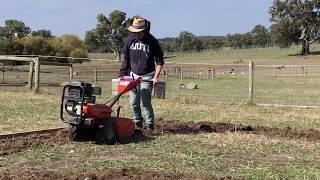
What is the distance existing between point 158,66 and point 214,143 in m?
1.69

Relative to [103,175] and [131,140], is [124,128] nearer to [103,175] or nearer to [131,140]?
[131,140]

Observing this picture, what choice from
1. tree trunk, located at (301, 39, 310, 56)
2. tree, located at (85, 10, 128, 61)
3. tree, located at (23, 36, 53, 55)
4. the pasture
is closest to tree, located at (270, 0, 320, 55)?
tree trunk, located at (301, 39, 310, 56)

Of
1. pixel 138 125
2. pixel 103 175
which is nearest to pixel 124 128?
pixel 138 125

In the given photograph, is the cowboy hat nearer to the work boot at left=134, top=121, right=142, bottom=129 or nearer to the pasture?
the work boot at left=134, top=121, right=142, bottom=129

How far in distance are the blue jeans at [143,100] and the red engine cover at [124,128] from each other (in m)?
0.73

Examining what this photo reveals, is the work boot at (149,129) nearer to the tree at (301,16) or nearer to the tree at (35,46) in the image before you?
the tree at (35,46)

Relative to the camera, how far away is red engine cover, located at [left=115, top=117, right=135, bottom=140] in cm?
888

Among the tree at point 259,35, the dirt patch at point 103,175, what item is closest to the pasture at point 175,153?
the dirt patch at point 103,175

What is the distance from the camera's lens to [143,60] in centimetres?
987

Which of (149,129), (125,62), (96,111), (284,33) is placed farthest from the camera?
(284,33)

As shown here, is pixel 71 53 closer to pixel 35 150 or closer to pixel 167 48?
pixel 35 150

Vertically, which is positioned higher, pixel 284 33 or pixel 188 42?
pixel 188 42

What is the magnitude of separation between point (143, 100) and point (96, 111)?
136cm

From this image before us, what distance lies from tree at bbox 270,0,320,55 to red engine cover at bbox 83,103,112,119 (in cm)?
9576
